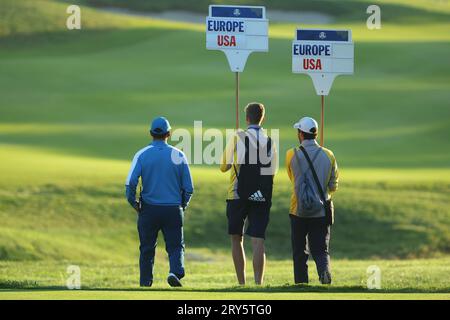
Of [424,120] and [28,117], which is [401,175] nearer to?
[424,120]

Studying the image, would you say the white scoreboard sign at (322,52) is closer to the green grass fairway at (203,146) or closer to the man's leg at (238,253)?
the man's leg at (238,253)

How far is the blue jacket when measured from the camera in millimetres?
15000

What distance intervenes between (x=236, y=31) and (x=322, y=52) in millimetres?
1175

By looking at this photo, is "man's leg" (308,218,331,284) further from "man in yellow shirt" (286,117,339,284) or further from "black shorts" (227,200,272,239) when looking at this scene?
"black shorts" (227,200,272,239)

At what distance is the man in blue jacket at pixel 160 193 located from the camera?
591 inches

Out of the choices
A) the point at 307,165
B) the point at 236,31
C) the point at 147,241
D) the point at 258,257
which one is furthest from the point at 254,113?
the point at 236,31

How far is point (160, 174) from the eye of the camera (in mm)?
15008

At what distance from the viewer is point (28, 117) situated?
152 feet

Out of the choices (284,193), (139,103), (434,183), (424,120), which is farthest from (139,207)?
(139,103)

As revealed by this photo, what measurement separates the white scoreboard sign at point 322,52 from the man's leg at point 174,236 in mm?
3215

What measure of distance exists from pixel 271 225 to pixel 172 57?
32.2 metres

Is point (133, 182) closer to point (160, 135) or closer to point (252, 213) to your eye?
point (160, 135)

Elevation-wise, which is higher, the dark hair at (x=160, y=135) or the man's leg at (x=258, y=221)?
the dark hair at (x=160, y=135)

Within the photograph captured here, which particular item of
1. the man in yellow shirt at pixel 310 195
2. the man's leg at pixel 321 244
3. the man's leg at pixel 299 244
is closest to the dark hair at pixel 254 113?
the man in yellow shirt at pixel 310 195
